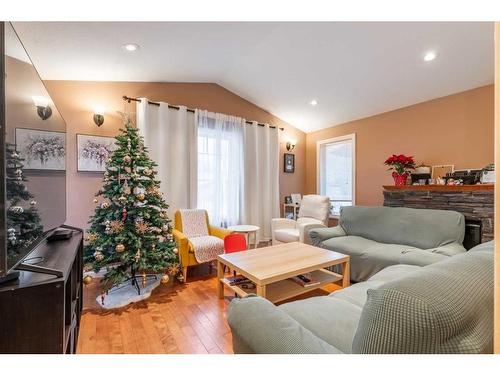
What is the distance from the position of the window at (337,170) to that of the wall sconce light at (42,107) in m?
3.95

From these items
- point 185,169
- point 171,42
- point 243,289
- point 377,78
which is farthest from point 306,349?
point 377,78

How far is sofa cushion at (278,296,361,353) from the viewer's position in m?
1.13

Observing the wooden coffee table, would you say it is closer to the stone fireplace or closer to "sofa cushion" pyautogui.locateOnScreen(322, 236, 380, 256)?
"sofa cushion" pyautogui.locateOnScreen(322, 236, 380, 256)

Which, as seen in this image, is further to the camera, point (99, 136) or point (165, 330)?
point (99, 136)

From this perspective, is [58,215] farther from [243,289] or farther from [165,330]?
[243,289]

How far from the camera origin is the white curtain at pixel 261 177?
405 centimetres

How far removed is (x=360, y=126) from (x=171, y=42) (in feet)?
10.1

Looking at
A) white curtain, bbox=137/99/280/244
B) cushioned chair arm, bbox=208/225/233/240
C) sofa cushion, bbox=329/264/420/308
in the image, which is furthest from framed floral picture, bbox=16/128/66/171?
sofa cushion, bbox=329/264/420/308

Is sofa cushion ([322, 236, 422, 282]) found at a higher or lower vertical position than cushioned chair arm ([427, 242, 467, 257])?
lower

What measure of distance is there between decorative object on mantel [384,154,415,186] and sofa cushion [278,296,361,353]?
7.87ft

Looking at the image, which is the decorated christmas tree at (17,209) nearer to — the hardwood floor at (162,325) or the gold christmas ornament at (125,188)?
the hardwood floor at (162,325)

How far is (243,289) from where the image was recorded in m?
2.03

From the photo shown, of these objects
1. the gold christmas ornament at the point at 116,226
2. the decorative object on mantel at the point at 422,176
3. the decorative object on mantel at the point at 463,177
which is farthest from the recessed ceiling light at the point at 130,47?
the decorative object on mantel at the point at 463,177

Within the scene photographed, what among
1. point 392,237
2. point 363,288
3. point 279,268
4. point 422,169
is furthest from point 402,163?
point 279,268
